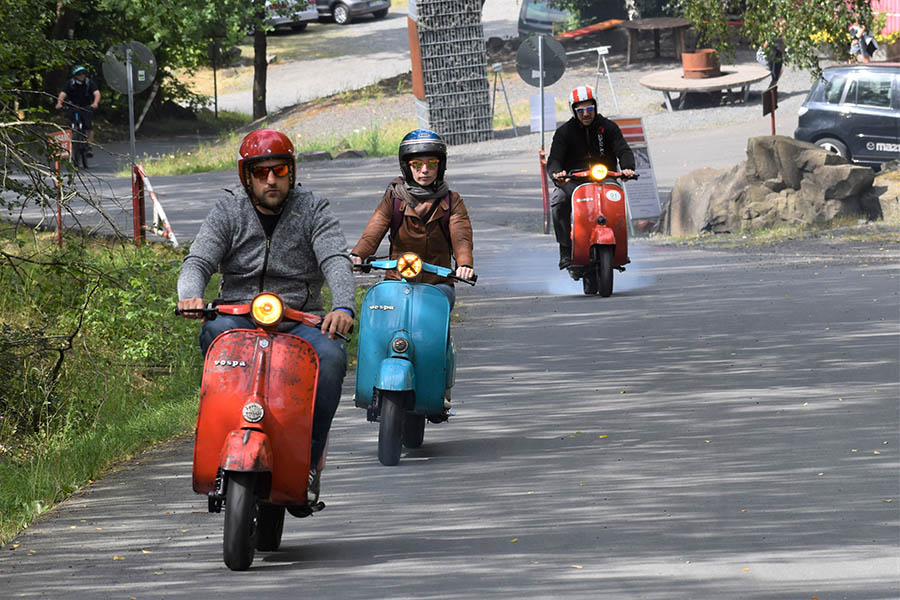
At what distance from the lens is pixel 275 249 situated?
637 cm

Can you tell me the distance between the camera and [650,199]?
70.1ft

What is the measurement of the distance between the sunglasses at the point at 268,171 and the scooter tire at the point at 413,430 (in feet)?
7.95

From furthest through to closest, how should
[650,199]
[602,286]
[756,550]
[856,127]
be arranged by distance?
[856,127], [650,199], [602,286], [756,550]

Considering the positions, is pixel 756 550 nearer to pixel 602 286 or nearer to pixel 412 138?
pixel 412 138

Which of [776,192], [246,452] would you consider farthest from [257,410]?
[776,192]

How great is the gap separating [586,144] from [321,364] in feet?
28.6

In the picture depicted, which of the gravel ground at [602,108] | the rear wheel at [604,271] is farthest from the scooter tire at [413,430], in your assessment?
the gravel ground at [602,108]

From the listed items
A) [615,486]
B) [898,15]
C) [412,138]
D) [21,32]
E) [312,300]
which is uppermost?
[898,15]

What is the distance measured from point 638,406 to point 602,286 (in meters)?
5.30

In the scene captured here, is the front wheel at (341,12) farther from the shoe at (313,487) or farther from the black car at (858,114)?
the shoe at (313,487)

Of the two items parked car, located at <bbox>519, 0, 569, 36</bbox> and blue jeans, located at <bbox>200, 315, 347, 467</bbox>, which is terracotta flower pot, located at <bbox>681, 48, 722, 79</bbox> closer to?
parked car, located at <bbox>519, 0, 569, 36</bbox>

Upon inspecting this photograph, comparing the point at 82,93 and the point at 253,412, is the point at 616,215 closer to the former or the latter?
the point at 253,412

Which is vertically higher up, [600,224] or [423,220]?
[423,220]

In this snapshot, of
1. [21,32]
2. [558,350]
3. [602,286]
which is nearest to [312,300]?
[21,32]
